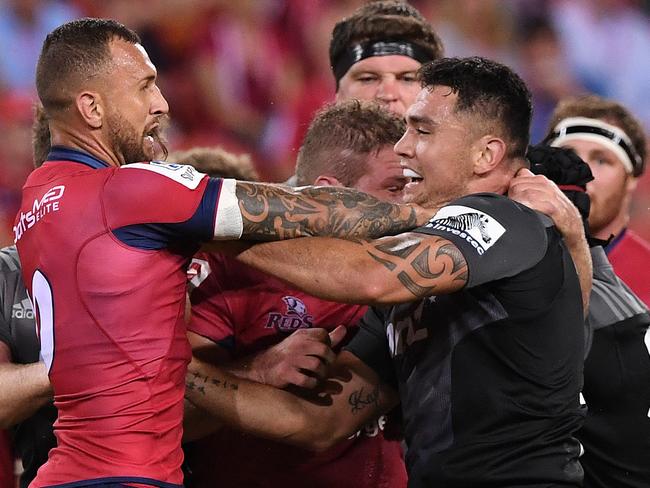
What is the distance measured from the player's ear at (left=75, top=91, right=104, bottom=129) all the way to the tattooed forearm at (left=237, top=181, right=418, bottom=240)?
0.45 meters

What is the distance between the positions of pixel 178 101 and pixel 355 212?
4.72 meters

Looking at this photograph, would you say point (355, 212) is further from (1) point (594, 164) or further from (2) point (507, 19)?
(2) point (507, 19)

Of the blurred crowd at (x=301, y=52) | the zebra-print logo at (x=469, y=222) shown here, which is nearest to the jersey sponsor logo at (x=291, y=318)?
the zebra-print logo at (x=469, y=222)

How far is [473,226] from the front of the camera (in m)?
2.79

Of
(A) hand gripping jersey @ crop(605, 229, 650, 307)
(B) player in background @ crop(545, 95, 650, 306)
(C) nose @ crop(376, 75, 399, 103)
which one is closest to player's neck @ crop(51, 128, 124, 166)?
(C) nose @ crop(376, 75, 399, 103)

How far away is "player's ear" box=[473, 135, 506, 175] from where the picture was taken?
3.16 meters

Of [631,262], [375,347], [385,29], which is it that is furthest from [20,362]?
[631,262]

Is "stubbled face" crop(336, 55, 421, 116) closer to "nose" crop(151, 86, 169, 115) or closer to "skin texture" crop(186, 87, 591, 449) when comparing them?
"skin texture" crop(186, 87, 591, 449)

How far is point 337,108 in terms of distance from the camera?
12.6 ft

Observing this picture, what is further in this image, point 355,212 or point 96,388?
point 355,212

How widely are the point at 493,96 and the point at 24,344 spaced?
1.66m

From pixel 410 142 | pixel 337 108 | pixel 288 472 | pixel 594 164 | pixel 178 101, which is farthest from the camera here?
pixel 178 101

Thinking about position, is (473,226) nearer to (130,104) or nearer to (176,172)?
(176,172)

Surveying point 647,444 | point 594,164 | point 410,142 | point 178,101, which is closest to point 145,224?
point 410,142
